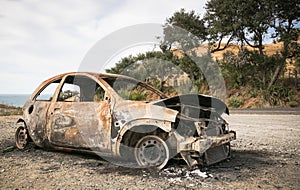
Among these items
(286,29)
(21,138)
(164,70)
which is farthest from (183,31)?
(21,138)

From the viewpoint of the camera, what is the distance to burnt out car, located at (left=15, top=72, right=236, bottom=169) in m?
4.18

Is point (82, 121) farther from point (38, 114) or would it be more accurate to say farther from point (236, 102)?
point (236, 102)

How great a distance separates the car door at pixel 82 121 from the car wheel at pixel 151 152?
1.76ft

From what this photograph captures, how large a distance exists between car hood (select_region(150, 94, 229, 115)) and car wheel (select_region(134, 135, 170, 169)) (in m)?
0.61

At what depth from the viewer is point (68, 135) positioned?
4938 millimetres

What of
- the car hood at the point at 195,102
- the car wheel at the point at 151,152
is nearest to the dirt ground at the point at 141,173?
the car wheel at the point at 151,152

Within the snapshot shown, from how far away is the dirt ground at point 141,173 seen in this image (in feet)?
12.1

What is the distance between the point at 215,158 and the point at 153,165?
1197mm

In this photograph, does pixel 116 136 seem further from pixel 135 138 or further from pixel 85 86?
pixel 85 86

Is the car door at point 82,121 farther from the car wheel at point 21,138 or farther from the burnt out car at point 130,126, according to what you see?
→ the car wheel at point 21,138

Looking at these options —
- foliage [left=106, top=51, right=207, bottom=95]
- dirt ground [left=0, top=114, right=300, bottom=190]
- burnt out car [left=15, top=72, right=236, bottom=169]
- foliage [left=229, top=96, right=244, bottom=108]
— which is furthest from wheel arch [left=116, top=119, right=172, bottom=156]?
foliage [left=106, top=51, right=207, bottom=95]

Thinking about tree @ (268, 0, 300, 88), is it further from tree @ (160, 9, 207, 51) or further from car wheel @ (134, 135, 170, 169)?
car wheel @ (134, 135, 170, 169)

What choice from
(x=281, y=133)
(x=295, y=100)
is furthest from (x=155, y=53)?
(x=281, y=133)

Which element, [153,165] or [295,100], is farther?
[295,100]
